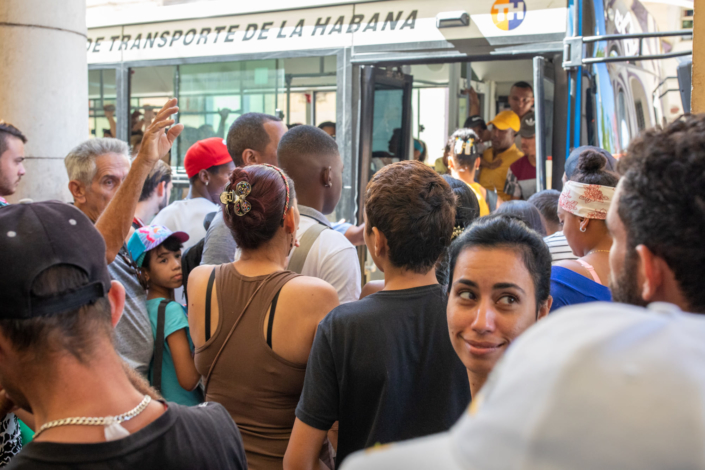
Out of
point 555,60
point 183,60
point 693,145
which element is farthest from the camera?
point 183,60

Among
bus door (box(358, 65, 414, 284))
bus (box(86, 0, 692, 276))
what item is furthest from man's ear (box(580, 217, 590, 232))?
bus door (box(358, 65, 414, 284))

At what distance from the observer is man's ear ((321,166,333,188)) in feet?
9.62

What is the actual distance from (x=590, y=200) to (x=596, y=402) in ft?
6.29

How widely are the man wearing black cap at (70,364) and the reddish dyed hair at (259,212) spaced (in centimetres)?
91

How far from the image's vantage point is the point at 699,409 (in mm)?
580

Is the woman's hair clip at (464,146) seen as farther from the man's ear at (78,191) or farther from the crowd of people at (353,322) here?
the man's ear at (78,191)

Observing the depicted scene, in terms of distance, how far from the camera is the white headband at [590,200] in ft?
7.70

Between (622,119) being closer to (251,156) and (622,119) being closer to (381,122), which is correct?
(381,122)

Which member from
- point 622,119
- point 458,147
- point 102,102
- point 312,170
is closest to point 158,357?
point 312,170

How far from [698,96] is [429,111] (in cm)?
493

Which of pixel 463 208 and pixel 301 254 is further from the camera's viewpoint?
pixel 463 208

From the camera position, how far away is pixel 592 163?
247cm

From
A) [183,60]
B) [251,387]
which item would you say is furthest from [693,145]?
[183,60]

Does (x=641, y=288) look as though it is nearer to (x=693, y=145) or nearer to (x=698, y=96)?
(x=693, y=145)
